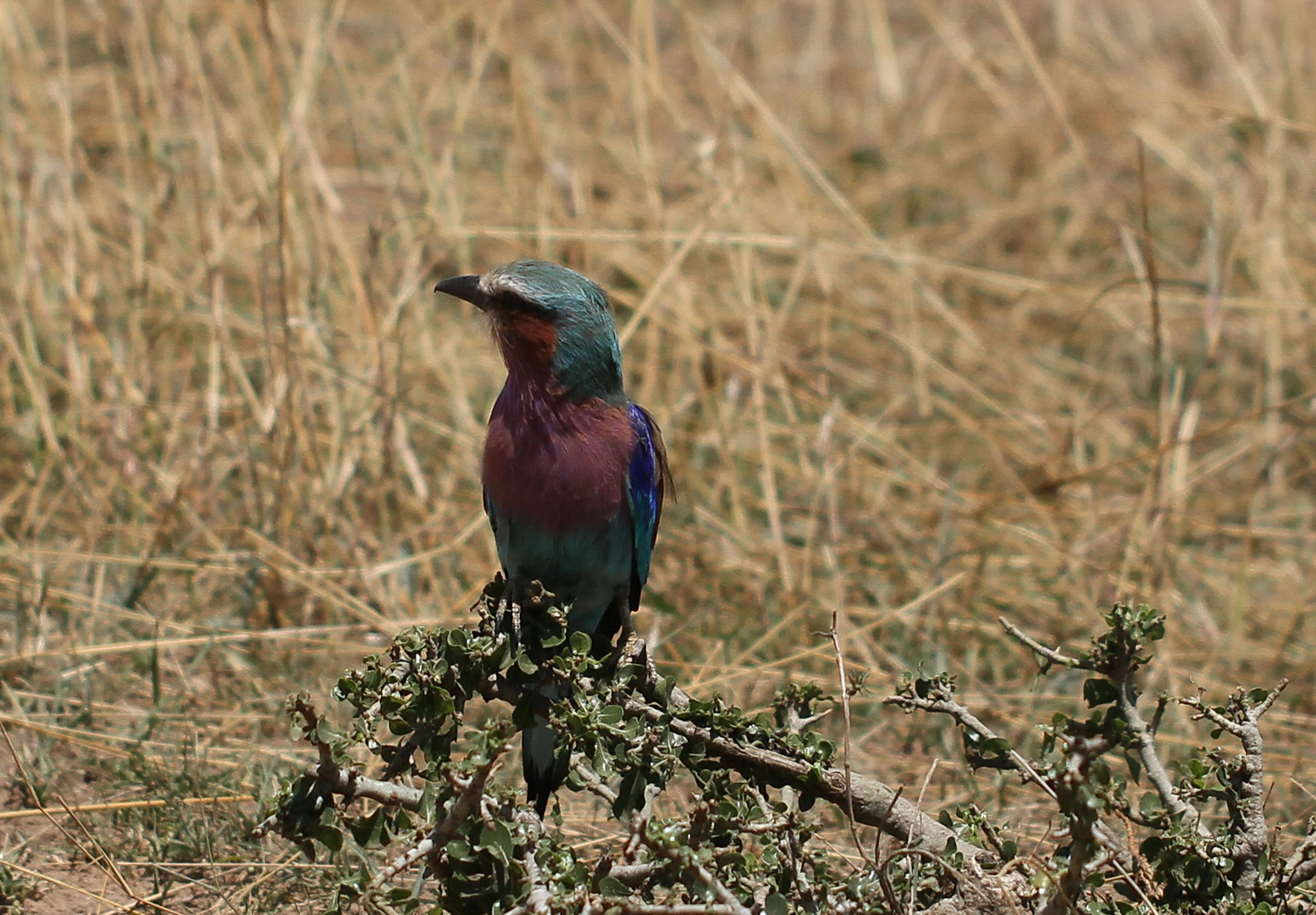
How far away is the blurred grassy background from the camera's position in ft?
13.5

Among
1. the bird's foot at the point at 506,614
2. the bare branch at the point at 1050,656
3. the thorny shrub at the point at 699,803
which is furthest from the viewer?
the bird's foot at the point at 506,614

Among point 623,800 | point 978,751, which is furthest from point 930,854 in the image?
point 623,800

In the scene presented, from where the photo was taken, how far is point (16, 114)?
516 cm

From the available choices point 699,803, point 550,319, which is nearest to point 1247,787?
point 699,803

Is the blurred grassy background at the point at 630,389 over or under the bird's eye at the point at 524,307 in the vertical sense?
under

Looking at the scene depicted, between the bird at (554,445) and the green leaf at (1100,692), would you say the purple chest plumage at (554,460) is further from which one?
the green leaf at (1100,692)

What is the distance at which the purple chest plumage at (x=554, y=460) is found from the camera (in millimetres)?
2953

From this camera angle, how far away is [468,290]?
3.00 metres

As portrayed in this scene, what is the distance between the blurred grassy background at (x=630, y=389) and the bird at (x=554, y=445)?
824mm

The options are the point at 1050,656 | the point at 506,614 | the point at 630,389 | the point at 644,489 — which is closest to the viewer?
the point at 1050,656

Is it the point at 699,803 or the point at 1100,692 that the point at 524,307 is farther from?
the point at 1100,692

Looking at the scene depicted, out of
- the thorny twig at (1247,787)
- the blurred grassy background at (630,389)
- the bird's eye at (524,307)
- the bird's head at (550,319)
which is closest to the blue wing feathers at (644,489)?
the bird's head at (550,319)

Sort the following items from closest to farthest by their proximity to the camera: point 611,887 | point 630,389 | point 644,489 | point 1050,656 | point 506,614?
point 611,887 < point 1050,656 < point 506,614 < point 644,489 < point 630,389

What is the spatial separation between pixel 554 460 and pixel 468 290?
39cm
